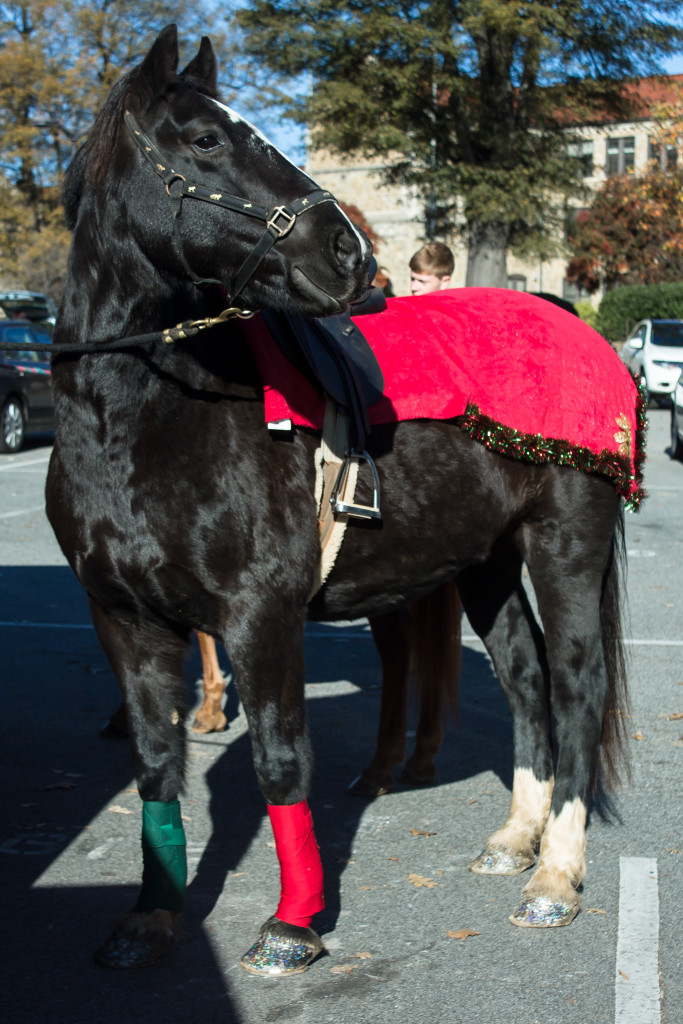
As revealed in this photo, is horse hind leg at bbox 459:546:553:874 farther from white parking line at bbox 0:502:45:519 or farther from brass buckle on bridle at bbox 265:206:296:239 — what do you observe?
white parking line at bbox 0:502:45:519

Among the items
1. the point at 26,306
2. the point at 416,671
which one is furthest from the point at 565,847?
the point at 26,306

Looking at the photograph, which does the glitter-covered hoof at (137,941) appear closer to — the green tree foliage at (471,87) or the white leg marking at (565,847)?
the white leg marking at (565,847)

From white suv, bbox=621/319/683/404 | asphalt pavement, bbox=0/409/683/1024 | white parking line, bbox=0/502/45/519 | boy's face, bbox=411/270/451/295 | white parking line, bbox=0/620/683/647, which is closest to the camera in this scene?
asphalt pavement, bbox=0/409/683/1024

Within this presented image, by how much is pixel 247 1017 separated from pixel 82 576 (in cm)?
130

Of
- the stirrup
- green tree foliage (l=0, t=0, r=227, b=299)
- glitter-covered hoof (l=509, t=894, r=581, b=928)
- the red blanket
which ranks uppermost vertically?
green tree foliage (l=0, t=0, r=227, b=299)

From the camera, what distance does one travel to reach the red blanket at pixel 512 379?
3467 mm

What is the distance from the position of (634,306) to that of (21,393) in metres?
28.5

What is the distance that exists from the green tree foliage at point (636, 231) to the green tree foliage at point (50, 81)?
17114 mm

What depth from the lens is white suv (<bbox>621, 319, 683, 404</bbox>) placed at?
78.4 ft

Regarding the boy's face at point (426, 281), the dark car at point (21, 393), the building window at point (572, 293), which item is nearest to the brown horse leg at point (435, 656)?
the boy's face at point (426, 281)

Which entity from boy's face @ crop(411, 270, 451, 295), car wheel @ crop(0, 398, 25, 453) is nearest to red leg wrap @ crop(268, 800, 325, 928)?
boy's face @ crop(411, 270, 451, 295)

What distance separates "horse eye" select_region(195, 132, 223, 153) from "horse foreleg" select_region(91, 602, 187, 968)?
137 centimetres

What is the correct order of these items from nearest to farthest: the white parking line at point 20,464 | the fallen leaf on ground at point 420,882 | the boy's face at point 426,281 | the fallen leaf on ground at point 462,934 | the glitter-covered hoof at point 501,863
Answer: the fallen leaf on ground at point 462,934
the fallen leaf on ground at point 420,882
the glitter-covered hoof at point 501,863
the boy's face at point 426,281
the white parking line at point 20,464

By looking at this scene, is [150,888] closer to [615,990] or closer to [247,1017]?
[247,1017]
